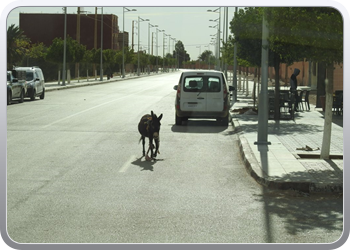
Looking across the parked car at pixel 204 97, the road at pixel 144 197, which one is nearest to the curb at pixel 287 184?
the road at pixel 144 197

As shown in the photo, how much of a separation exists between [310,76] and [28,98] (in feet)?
84.3

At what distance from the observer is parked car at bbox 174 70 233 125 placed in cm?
1997

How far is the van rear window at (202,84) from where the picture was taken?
2006cm

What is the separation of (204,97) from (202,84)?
523 mm

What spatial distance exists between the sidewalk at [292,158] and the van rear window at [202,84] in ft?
4.55

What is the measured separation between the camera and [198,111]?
793 inches

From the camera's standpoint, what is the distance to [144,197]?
29.3 feet

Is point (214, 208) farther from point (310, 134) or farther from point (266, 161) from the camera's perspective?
point (310, 134)

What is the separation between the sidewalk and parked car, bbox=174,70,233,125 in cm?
84

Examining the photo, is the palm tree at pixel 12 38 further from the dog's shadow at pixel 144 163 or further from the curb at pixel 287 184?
the curb at pixel 287 184

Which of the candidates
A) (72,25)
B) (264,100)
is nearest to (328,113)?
(264,100)

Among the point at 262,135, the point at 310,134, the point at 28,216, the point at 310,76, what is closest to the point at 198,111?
the point at 310,134

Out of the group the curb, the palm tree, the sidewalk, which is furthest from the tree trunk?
the palm tree
